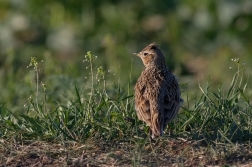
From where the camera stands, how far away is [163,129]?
6.15m

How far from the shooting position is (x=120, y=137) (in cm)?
614

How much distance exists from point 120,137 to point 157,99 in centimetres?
58

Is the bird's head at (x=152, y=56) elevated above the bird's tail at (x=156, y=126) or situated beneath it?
elevated above

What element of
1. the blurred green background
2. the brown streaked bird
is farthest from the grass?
the blurred green background

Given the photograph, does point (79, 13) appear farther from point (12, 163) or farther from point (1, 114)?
point (12, 163)

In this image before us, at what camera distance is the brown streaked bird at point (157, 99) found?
6195 mm

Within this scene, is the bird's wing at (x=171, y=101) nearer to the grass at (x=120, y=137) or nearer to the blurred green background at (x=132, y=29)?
the grass at (x=120, y=137)

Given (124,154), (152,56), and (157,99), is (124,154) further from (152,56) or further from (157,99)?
(152,56)

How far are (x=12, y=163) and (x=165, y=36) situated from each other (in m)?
9.55

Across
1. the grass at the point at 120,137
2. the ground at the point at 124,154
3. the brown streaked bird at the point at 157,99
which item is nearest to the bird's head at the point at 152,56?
the brown streaked bird at the point at 157,99

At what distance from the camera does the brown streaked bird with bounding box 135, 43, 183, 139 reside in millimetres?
6195

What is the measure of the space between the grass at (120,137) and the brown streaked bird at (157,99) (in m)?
0.11

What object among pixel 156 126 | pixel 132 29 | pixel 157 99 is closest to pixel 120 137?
pixel 156 126

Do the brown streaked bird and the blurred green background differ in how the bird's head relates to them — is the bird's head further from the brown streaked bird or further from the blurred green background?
the blurred green background
